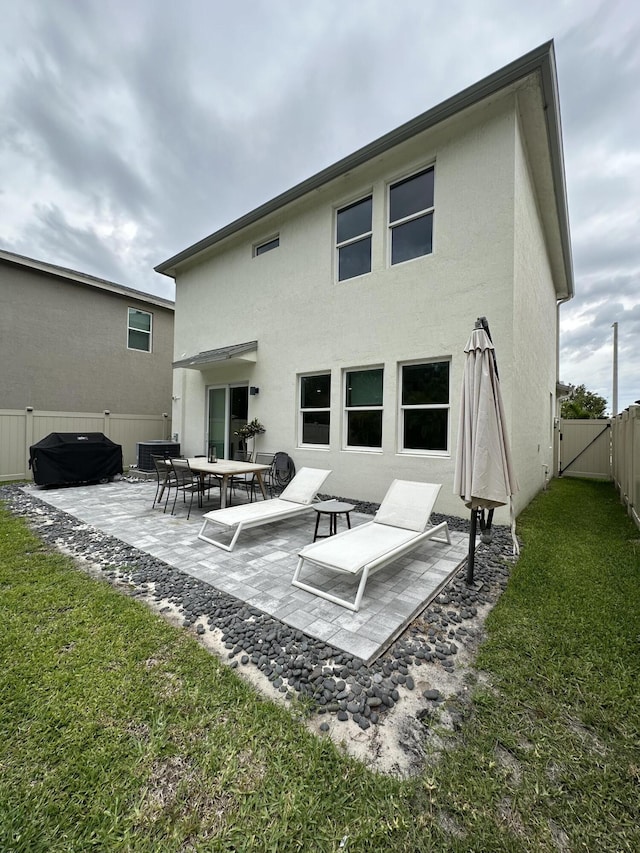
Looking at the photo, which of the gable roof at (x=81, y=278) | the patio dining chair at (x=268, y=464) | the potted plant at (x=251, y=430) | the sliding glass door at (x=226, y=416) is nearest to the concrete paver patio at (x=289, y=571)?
the patio dining chair at (x=268, y=464)

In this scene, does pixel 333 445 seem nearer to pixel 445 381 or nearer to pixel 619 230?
pixel 445 381

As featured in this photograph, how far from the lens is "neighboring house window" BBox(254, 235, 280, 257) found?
386 inches

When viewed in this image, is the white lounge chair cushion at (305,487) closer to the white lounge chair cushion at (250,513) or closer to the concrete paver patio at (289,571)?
the white lounge chair cushion at (250,513)

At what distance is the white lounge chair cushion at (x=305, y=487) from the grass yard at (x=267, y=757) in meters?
3.27

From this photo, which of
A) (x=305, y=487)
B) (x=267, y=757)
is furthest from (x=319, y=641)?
(x=305, y=487)

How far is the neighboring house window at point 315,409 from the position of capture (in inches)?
331

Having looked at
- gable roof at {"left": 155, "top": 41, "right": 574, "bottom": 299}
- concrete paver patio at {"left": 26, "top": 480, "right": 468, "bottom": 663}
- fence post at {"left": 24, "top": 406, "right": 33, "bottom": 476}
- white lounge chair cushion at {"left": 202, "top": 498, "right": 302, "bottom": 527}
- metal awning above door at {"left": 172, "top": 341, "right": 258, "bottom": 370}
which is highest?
gable roof at {"left": 155, "top": 41, "right": 574, "bottom": 299}

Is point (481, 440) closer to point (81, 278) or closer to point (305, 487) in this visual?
point (305, 487)

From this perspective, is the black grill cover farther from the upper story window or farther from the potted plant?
the upper story window

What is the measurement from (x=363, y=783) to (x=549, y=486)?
11.7 metres

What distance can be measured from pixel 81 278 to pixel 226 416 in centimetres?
758

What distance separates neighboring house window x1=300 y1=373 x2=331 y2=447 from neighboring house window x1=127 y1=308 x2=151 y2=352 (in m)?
9.04

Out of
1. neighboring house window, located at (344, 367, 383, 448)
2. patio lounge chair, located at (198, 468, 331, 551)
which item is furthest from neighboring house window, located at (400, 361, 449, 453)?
patio lounge chair, located at (198, 468, 331, 551)

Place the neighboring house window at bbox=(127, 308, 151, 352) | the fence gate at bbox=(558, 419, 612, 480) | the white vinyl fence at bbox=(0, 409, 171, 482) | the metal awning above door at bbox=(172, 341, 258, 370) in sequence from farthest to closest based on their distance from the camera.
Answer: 1. the neighboring house window at bbox=(127, 308, 151, 352)
2. the fence gate at bbox=(558, 419, 612, 480)
3. the white vinyl fence at bbox=(0, 409, 171, 482)
4. the metal awning above door at bbox=(172, 341, 258, 370)
